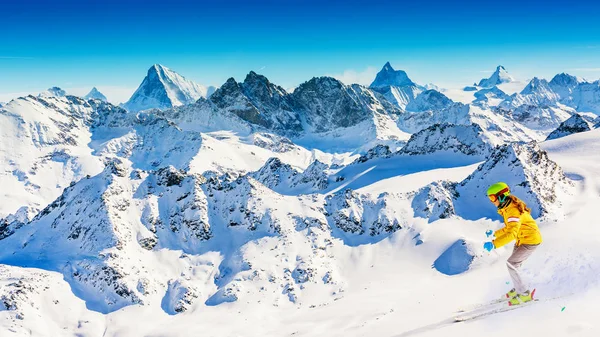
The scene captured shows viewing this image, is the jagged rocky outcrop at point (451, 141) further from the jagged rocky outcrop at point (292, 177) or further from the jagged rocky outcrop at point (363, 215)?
the jagged rocky outcrop at point (363, 215)

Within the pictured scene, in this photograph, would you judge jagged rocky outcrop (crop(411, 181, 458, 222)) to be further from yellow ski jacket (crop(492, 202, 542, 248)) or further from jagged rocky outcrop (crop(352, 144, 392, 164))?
yellow ski jacket (crop(492, 202, 542, 248))

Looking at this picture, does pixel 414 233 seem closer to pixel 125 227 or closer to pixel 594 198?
pixel 594 198

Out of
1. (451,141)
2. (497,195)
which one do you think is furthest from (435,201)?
(497,195)

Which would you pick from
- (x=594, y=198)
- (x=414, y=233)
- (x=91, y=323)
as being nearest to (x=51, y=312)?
(x=91, y=323)

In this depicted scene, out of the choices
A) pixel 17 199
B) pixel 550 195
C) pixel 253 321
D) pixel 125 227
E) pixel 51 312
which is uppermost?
pixel 17 199

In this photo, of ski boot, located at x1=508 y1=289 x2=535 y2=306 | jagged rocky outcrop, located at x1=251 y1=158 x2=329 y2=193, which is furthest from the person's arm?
jagged rocky outcrop, located at x1=251 y1=158 x2=329 y2=193

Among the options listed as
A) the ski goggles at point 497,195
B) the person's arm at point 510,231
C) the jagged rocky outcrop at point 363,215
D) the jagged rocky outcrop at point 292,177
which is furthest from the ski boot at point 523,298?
the jagged rocky outcrop at point 292,177
